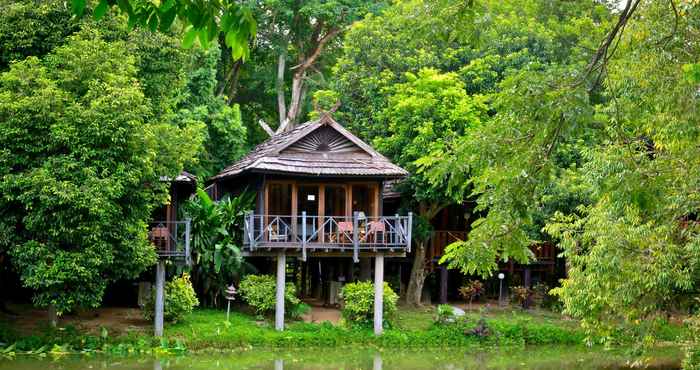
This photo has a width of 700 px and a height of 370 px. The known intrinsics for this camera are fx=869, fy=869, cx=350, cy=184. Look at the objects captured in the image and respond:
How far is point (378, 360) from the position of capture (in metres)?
19.7

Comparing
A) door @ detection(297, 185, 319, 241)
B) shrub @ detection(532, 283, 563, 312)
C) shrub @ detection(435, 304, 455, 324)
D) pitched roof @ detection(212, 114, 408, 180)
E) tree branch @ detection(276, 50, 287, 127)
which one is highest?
tree branch @ detection(276, 50, 287, 127)

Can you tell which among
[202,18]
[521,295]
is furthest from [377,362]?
[202,18]

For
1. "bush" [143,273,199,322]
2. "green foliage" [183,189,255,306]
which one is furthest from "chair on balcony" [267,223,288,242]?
"bush" [143,273,199,322]

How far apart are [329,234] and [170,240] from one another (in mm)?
4028

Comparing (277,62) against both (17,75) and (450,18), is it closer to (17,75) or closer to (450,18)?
(17,75)

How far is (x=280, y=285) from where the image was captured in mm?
21594

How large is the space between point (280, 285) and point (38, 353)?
604 cm

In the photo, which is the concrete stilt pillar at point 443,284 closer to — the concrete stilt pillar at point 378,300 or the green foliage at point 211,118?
the concrete stilt pillar at point 378,300

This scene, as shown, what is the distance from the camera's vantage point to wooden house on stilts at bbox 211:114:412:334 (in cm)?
2173

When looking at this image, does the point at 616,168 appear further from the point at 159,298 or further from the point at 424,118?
the point at 159,298

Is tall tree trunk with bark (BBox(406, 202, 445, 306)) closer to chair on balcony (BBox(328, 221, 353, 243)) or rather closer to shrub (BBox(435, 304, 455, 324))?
shrub (BBox(435, 304, 455, 324))

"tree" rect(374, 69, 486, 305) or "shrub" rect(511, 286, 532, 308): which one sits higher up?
"tree" rect(374, 69, 486, 305)

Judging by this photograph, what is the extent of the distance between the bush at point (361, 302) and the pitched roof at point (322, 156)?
9.56 ft

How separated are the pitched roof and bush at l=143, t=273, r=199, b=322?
3.35 meters
